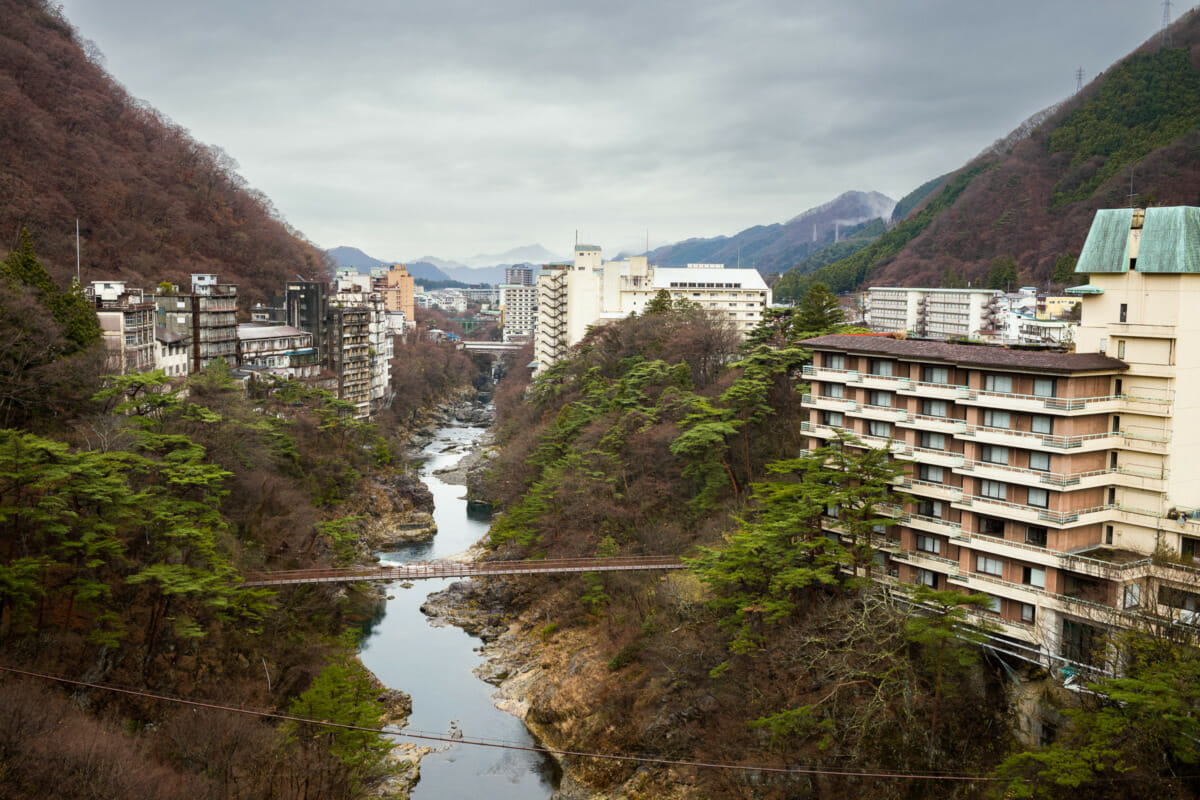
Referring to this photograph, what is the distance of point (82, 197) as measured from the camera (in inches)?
1647

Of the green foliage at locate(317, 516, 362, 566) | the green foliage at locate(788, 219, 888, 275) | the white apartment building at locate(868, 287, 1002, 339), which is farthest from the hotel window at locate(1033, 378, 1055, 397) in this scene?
the green foliage at locate(788, 219, 888, 275)

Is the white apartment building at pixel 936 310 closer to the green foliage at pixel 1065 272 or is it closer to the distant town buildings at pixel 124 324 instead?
the green foliage at pixel 1065 272

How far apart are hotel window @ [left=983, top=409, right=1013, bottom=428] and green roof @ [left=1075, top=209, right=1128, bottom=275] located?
9.33 ft

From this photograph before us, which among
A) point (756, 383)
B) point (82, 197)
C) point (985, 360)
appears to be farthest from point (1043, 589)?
point (82, 197)

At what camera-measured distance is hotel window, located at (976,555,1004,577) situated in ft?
52.4

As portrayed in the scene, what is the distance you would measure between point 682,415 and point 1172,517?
14.1 meters

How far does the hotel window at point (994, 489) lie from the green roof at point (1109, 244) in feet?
13.2

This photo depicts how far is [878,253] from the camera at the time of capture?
78375mm

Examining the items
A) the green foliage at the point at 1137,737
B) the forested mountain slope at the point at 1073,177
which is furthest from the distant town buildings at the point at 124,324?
the forested mountain slope at the point at 1073,177

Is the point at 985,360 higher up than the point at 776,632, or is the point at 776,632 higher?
the point at 985,360

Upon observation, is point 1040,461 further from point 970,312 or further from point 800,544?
point 970,312

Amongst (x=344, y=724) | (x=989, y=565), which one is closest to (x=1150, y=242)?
(x=989, y=565)

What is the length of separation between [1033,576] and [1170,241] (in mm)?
6216

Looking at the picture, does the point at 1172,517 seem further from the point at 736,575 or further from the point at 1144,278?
the point at 736,575
